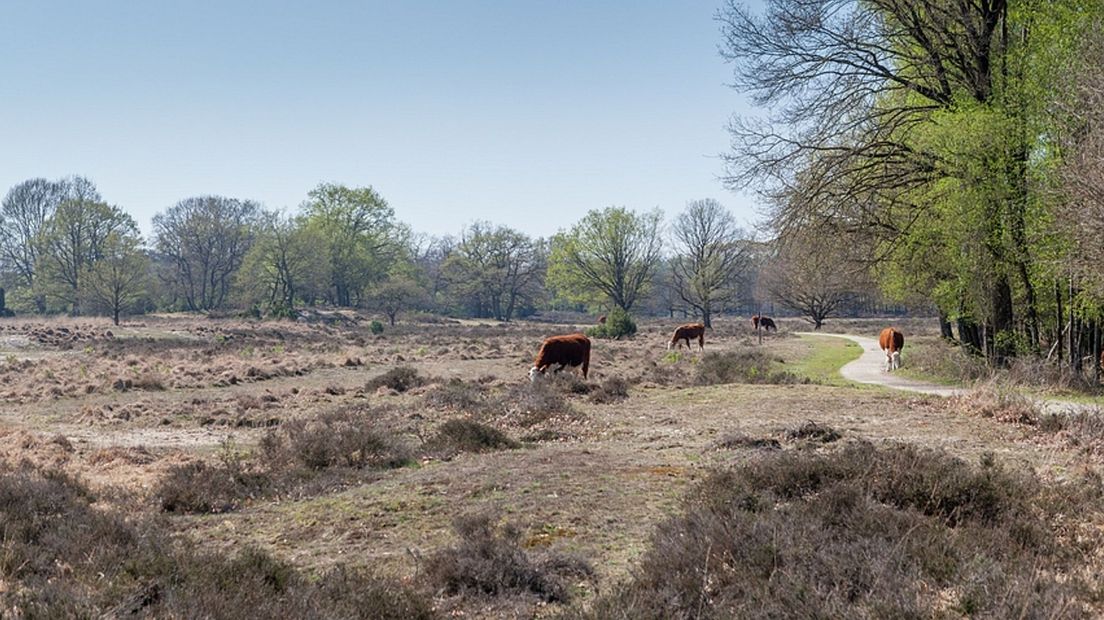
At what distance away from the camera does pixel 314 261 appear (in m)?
70.0

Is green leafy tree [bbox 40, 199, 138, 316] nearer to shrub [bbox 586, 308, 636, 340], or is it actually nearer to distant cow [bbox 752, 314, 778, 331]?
shrub [bbox 586, 308, 636, 340]

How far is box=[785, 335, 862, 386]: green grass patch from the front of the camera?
2098 centimetres

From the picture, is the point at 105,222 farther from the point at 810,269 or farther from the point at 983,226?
the point at 983,226

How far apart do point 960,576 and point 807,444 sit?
484 centimetres

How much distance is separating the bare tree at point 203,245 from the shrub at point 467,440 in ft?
233

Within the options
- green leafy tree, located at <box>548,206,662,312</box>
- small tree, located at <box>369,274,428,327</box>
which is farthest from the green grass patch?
small tree, located at <box>369,274,428,327</box>

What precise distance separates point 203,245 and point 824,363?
68.5 metres

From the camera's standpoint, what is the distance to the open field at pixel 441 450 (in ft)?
22.3

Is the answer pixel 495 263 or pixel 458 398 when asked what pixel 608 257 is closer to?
pixel 495 263

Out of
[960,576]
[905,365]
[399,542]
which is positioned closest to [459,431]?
[399,542]

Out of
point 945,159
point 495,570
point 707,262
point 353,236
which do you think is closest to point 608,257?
point 707,262

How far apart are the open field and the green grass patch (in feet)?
1.71

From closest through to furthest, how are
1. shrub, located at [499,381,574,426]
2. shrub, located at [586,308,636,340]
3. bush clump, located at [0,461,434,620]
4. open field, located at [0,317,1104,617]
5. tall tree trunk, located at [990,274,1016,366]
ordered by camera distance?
bush clump, located at [0,461,434,620] → open field, located at [0,317,1104,617] → shrub, located at [499,381,574,426] → tall tree trunk, located at [990,274,1016,366] → shrub, located at [586,308,636,340]

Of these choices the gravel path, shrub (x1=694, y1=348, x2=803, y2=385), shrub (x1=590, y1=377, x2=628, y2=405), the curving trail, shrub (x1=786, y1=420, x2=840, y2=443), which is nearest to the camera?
shrub (x1=786, y1=420, x2=840, y2=443)
